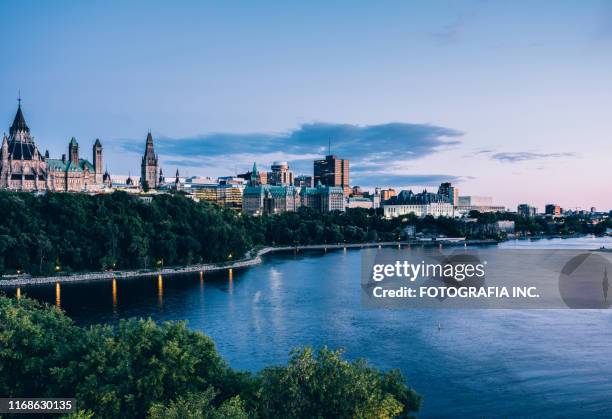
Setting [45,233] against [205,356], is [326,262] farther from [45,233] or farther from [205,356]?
[205,356]

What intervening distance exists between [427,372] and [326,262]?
4491cm

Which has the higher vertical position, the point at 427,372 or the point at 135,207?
the point at 135,207

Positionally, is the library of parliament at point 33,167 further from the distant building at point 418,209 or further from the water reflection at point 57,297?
the distant building at point 418,209

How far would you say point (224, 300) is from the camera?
3928 cm

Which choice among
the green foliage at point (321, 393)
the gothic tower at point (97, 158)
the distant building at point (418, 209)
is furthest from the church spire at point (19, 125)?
the distant building at point (418, 209)

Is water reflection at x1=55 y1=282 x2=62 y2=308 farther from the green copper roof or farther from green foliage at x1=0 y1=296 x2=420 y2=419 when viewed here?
the green copper roof

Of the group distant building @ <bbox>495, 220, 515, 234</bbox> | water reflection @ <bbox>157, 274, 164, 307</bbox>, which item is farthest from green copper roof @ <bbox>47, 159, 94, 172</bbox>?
distant building @ <bbox>495, 220, 515, 234</bbox>

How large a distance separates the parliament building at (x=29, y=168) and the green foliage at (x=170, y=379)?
7519 cm

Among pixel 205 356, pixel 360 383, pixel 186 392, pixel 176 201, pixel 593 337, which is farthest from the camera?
pixel 176 201

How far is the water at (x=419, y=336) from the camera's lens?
2020 cm

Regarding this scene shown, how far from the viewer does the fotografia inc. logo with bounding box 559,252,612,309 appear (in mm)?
36969

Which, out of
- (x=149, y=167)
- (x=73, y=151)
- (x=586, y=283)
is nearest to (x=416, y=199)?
(x=149, y=167)

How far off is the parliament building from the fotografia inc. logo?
2825 inches

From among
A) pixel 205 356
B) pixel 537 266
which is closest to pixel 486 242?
pixel 537 266
